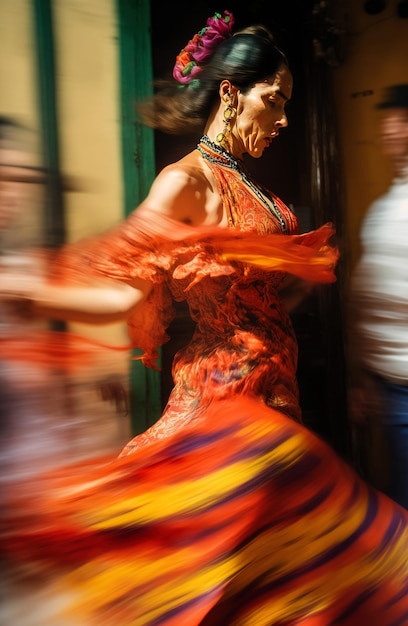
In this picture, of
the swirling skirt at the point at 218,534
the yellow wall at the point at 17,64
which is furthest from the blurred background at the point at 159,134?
the swirling skirt at the point at 218,534

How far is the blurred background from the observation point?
744mm

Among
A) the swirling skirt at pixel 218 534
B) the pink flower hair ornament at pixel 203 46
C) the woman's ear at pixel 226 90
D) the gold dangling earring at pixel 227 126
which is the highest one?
the pink flower hair ornament at pixel 203 46

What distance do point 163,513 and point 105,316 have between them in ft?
0.98

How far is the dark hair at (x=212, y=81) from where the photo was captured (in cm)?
100

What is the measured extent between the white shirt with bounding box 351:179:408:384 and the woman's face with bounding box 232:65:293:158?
12.1 inches

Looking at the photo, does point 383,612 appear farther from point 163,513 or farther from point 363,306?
point 363,306

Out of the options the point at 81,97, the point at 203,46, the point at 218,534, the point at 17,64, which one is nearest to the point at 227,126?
the point at 203,46

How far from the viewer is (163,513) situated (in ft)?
2.59

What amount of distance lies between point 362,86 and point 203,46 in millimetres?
627

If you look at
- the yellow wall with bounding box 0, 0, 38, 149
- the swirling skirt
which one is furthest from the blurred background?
the swirling skirt

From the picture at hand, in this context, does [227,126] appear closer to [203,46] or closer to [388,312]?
[203,46]

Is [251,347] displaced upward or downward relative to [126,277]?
downward

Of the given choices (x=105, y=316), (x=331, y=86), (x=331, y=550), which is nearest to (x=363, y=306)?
(x=331, y=550)

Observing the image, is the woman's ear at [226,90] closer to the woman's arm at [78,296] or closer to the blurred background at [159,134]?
Result: the blurred background at [159,134]
